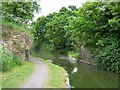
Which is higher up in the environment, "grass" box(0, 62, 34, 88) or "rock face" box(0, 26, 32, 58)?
"rock face" box(0, 26, 32, 58)

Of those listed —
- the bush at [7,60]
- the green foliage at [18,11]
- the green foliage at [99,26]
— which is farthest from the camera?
the green foliage at [18,11]

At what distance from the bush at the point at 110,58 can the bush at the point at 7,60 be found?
40.8ft

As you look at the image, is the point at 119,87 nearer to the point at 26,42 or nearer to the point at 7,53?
the point at 7,53

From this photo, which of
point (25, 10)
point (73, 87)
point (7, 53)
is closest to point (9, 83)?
point (73, 87)

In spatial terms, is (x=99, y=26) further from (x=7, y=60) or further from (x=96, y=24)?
(x=7, y=60)

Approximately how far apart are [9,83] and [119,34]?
73.5 ft

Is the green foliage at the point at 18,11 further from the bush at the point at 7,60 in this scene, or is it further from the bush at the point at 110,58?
the bush at the point at 110,58

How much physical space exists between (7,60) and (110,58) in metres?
15.5

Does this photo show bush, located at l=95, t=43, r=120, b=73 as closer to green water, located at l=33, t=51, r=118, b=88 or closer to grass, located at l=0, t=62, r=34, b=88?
green water, located at l=33, t=51, r=118, b=88

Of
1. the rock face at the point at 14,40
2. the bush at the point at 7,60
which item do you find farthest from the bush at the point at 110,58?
the bush at the point at 7,60

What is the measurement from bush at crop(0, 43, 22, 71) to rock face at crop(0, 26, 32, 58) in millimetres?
1551

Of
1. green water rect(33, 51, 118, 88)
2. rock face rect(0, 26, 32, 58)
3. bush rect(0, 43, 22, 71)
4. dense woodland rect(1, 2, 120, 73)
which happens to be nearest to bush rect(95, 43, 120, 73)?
dense woodland rect(1, 2, 120, 73)

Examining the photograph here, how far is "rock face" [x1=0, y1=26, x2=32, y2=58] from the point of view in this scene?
3325 centimetres

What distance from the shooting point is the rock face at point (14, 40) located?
33250 mm
